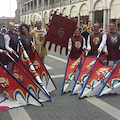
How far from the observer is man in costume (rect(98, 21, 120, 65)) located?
5395 mm

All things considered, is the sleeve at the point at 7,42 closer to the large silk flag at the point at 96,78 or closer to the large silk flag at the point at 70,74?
the large silk flag at the point at 70,74

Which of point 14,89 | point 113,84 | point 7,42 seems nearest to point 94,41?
point 113,84

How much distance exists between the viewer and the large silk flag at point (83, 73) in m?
5.05

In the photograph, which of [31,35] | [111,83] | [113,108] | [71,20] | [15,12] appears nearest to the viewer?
[113,108]

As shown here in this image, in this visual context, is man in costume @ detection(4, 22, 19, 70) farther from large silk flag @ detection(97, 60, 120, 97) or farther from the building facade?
the building facade

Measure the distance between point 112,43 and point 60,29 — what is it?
4.95 ft

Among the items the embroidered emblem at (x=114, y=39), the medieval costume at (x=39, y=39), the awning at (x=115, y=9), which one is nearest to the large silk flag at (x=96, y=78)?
the embroidered emblem at (x=114, y=39)

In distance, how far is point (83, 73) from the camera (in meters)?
5.18

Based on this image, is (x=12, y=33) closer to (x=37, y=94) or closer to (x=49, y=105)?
(x=37, y=94)

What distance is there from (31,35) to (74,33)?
3.97 feet

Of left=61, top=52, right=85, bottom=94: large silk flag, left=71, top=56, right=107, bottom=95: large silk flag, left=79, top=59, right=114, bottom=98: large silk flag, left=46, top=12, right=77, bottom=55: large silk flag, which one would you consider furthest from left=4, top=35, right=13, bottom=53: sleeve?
left=79, top=59, right=114, bottom=98: large silk flag

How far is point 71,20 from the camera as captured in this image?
5.66 meters

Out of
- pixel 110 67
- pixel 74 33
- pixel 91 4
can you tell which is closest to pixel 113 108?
pixel 110 67

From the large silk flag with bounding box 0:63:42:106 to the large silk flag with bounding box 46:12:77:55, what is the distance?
178 cm
